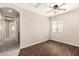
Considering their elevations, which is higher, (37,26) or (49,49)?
(37,26)

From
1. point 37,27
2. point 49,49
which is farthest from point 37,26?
point 49,49

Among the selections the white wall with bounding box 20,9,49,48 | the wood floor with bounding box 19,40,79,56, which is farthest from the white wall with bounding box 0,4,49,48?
the wood floor with bounding box 19,40,79,56

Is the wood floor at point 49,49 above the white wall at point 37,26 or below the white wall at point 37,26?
below

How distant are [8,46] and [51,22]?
112cm

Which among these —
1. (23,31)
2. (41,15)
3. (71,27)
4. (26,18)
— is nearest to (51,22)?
(41,15)

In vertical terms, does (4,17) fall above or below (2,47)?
above

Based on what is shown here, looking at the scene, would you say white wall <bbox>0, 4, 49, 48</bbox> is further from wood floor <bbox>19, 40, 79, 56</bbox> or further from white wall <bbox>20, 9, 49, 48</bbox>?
wood floor <bbox>19, 40, 79, 56</bbox>

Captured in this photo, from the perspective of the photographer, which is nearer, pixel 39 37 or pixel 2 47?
pixel 2 47

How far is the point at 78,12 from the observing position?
2049 millimetres

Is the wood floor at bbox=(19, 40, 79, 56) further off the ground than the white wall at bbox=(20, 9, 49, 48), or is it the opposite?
the white wall at bbox=(20, 9, 49, 48)

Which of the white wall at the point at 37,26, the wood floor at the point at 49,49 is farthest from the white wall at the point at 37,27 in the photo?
the wood floor at the point at 49,49

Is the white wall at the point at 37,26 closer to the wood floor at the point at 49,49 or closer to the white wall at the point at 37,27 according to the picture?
the white wall at the point at 37,27

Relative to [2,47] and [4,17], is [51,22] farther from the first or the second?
[2,47]

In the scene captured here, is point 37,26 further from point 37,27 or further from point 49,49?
point 49,49
